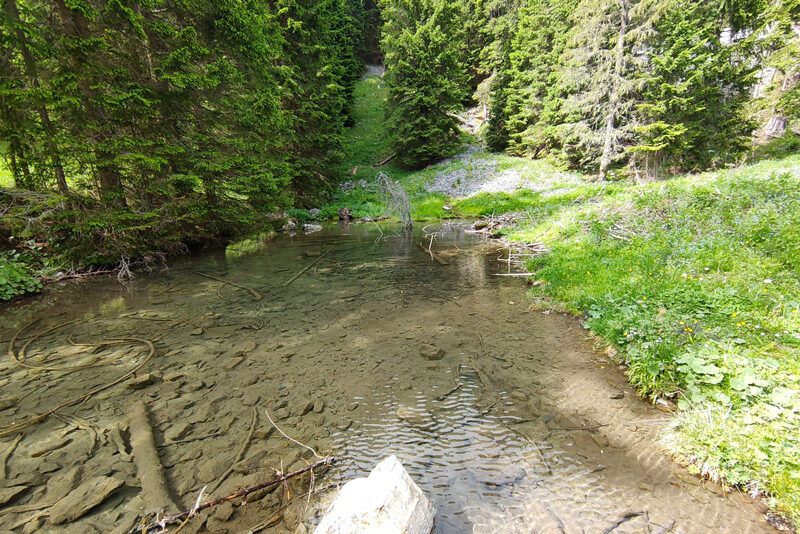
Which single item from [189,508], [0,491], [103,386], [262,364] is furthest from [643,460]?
[103,386]

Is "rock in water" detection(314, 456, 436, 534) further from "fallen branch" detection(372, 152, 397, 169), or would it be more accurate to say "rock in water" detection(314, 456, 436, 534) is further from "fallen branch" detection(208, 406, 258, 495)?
"fallen branch" detection(372, 152, 397, 169)

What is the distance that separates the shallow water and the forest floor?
1.11 ft

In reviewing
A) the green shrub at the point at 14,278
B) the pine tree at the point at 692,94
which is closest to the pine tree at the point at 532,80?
the pine tree at the point at 692,94

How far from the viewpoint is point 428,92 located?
25.7m

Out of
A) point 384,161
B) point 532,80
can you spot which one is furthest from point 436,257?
point 532,80

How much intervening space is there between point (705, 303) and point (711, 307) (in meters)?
0.09

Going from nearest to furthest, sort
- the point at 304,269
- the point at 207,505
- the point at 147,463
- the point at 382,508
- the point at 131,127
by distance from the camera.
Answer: the point at 382,508
the point at 207,505
the point at 147,463
the point at 131,127
the point at 304,269

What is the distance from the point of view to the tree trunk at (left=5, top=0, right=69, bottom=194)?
6.96 metres

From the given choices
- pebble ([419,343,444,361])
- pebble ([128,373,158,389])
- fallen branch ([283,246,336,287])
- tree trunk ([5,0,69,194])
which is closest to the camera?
pebble ([128,373,158,389])

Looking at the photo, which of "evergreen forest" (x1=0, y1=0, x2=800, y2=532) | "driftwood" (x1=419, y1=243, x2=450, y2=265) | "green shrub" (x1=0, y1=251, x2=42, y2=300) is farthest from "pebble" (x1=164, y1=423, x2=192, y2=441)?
"driftwood" (x1=419, y1=243, x2=450, y2=265)

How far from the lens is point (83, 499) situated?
2.71 meters

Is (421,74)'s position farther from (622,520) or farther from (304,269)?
(622,520)

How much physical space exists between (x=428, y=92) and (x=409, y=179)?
7063mm

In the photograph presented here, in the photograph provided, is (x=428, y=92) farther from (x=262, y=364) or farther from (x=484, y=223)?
(x=262, y=364)
